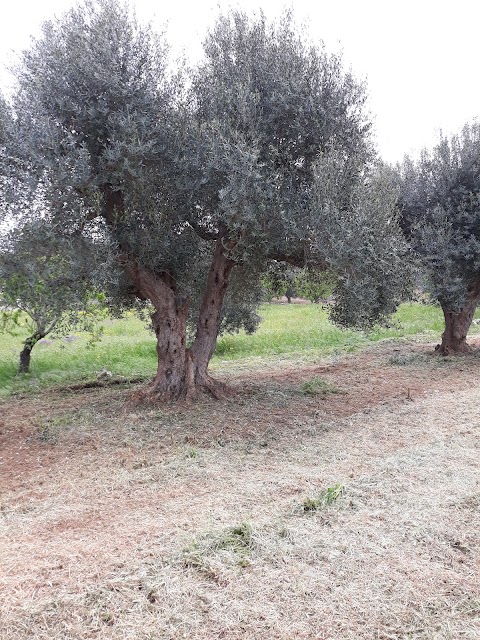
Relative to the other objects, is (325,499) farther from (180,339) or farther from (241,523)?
(180,339)

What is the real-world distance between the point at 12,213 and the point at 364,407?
7.99 m

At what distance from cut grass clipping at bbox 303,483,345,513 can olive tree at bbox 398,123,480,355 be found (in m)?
9.76

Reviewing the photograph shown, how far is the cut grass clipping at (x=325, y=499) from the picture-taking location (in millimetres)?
5711

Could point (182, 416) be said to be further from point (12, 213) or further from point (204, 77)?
point (204, 77)

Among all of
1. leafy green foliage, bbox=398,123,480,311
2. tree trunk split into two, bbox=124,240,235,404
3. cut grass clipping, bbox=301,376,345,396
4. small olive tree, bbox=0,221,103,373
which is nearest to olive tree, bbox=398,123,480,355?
leafy green foliage, bbox=398,123,480,311

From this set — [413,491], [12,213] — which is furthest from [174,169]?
[413,491]

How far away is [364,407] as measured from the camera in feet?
36.5

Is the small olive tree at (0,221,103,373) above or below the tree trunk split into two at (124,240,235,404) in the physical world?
above

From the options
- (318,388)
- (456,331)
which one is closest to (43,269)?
(318,388)

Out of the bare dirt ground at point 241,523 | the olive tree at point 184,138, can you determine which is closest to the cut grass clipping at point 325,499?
the bare dirt ground at point 241,523

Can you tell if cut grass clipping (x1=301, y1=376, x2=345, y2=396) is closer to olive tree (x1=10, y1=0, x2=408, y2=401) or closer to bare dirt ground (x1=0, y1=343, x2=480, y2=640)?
bare dirt ground (x1=0, y1=343, x2=480, y2=640)

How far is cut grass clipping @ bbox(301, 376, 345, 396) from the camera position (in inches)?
486

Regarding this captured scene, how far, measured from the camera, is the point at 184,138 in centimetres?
913

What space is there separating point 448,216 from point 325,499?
11.9m
